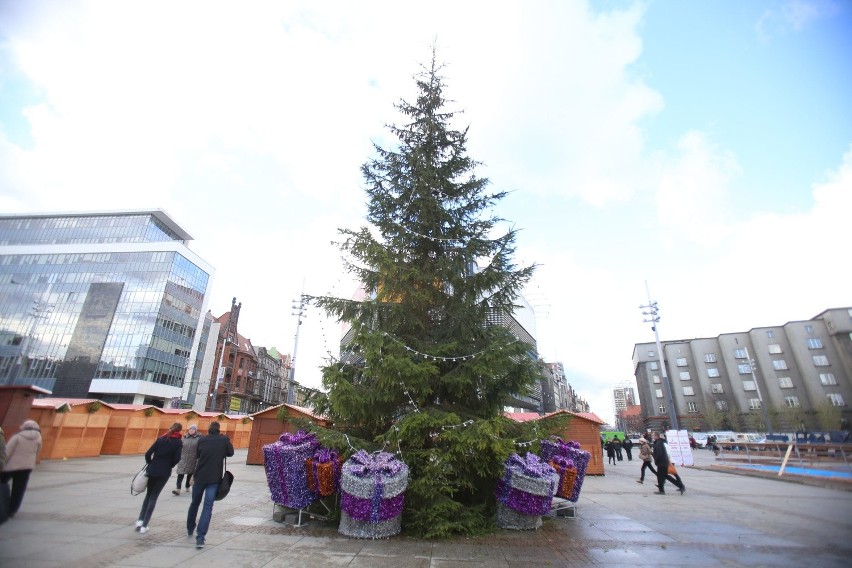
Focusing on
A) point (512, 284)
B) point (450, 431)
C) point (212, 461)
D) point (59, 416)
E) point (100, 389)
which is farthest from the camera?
point (100, 389)

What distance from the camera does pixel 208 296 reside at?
230 ft

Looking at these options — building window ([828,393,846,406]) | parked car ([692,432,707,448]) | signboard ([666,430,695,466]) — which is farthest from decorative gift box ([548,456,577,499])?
parked car ([692,432,707,448])

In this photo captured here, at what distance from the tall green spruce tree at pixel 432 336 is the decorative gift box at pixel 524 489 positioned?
13.0 inches

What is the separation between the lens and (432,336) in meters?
8.65

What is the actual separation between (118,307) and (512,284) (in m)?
71.1

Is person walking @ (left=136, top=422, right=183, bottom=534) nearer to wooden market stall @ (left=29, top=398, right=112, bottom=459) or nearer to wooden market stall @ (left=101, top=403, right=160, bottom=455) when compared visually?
wooden market stall @ (left=29, top=398, right=112, bottom=459)

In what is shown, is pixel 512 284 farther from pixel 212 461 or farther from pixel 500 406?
pixel 212 461

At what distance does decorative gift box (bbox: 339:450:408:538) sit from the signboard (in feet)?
75.1

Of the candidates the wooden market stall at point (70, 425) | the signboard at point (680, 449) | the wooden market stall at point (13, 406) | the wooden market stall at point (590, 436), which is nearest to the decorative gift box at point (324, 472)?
the wooden market stall at point (13, 406)

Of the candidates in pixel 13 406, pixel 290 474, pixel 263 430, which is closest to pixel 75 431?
pixel 263 430

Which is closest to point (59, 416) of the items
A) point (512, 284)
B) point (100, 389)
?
point (512, 284)

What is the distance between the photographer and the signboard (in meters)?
22.8

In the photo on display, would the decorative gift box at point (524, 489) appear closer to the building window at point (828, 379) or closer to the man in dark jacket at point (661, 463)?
the building window at point (828, 379)

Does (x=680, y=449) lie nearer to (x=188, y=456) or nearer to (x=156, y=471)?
(x=188, y=456)
